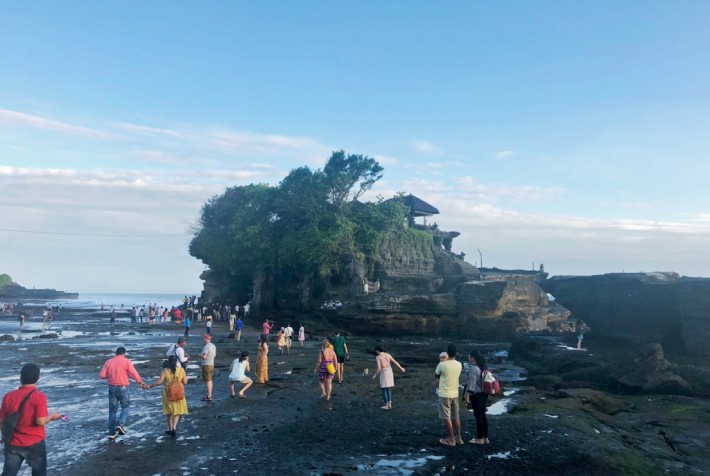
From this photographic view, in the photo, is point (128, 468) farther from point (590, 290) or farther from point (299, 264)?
point (299, 264)

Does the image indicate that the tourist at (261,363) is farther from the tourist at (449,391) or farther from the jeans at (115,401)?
the tourist at (449,391)

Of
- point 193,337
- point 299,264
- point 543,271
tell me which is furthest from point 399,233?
point 193,337

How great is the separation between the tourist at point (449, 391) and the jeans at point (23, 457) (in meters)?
6.81

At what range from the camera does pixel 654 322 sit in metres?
31.1

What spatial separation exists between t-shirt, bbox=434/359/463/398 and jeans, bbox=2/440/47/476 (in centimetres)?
681

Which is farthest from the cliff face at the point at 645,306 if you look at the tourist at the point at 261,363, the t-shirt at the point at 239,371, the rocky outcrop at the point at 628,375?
the t-shirt at the point at 239,371

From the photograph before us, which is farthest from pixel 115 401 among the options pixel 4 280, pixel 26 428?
pixel 4 280

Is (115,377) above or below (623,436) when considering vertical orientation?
above

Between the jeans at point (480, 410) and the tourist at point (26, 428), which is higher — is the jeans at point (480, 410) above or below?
below

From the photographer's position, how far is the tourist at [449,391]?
10219 millimetres

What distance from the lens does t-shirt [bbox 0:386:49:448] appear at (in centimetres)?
617

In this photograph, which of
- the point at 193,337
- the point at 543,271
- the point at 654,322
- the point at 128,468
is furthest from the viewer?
the point at 543,271

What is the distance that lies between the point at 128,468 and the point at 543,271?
57.4 meters

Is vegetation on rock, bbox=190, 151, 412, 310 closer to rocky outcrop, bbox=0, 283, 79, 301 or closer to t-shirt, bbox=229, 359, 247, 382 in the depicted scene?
t-shirt, bbox=229, 359, 247, 382
